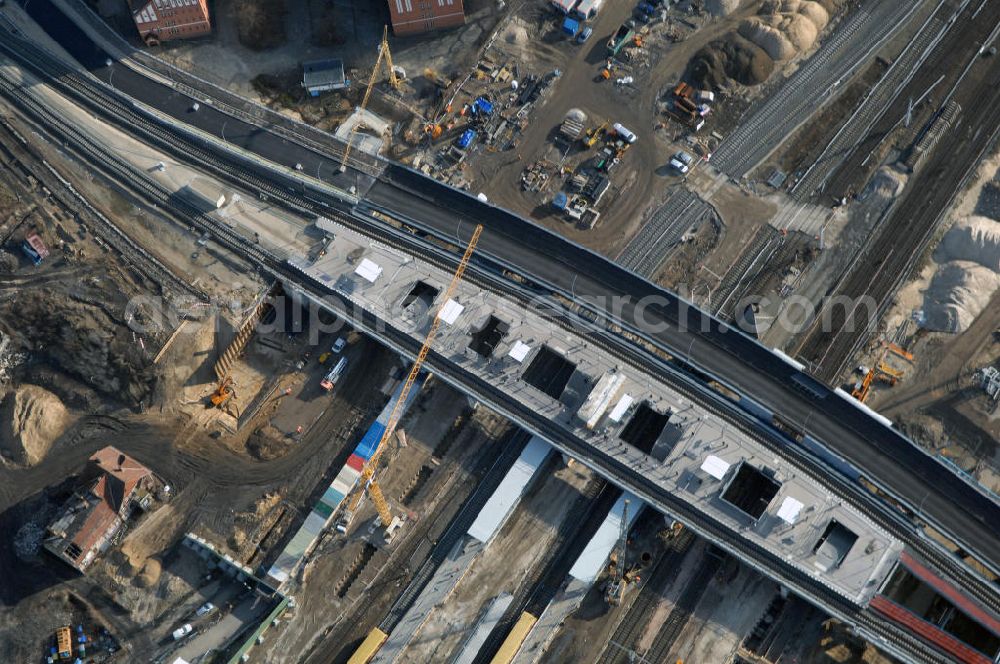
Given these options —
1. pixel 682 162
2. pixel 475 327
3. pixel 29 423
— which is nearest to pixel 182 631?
pixel 29 423

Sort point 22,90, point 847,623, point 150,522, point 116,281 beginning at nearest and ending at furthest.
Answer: point 847,623
point 150,522
point 116,281
point 22,90

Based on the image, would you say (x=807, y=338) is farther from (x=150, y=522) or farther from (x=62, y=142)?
(x=62, y=142)

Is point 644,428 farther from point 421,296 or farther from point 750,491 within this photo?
point 421,296

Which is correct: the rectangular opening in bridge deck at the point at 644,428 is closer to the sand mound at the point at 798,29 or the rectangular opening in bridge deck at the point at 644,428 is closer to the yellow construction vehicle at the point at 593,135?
the yellow construction vehicle at the point at 593,135

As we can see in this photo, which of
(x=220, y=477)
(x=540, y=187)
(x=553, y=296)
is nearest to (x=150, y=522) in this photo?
(x=220, y=477)

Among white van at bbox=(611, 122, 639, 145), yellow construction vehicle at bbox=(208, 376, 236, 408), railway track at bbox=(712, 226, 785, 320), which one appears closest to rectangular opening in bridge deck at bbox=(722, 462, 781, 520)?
railway track at bbox=(712, 226, 785, 320)

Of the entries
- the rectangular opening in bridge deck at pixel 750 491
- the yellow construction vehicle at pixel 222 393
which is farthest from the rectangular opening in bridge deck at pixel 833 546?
the yellow construction vehicle at pixel 222 393

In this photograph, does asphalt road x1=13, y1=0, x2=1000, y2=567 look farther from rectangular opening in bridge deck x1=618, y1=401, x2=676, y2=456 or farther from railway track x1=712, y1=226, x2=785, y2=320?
rectangular opening in bridge deck x1=618, y1=401, x2=676, y2=456
